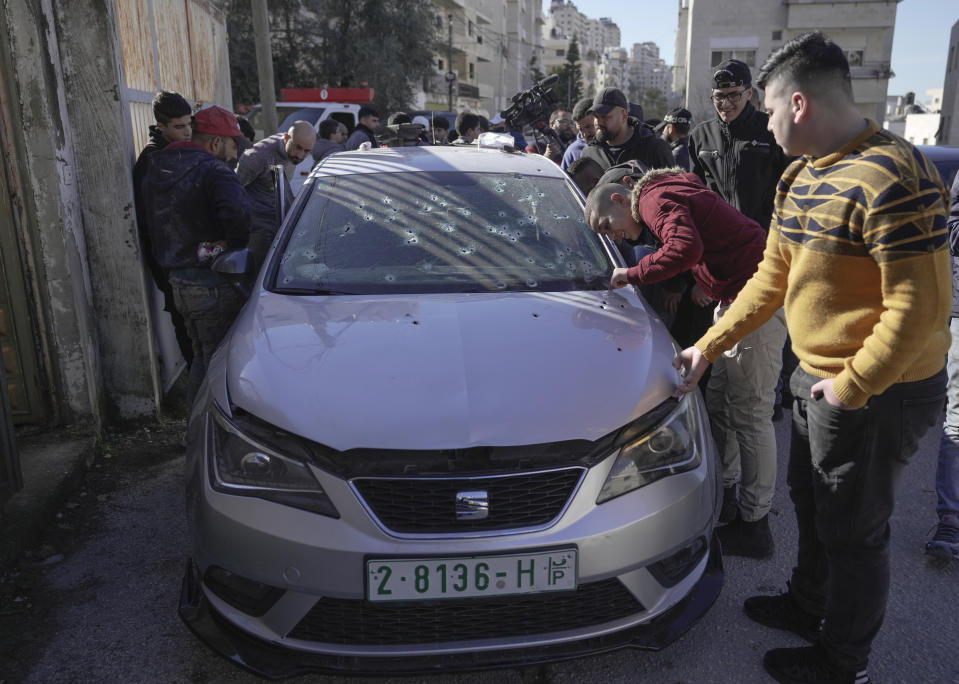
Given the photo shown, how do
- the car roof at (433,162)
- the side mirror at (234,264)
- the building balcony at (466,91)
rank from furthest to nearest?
the building balcony at (466,91), the car roof at (433,162), the side mirror at (234,264)

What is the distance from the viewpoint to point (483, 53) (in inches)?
2168

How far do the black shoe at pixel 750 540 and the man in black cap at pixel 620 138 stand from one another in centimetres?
276

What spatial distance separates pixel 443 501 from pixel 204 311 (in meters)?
2.59

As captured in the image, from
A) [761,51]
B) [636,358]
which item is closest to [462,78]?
[761,51]

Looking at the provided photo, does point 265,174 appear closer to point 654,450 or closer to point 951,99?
point 654,450

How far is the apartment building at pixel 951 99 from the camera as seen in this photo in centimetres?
4300

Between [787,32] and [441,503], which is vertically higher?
[787,32]

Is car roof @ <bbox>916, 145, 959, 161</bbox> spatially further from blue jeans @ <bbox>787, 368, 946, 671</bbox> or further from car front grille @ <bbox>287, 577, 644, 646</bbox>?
car front grille @ <bbox>287, 577, 644, 646</bbox>

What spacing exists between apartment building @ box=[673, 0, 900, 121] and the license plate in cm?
4868

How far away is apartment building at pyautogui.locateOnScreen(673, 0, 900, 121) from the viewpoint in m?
47.1

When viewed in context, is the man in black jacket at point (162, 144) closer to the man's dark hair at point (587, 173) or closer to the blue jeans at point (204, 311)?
the blue jeans at point (204, 311)

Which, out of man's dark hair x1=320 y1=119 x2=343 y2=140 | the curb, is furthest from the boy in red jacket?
man's dark hair x1=320 y1=119 x2=343 y2=140

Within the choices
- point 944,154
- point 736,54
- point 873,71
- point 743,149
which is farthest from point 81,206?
point 873,71

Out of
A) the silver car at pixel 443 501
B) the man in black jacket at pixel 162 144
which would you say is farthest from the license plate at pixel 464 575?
the man in black jacket at pixel 162 144
